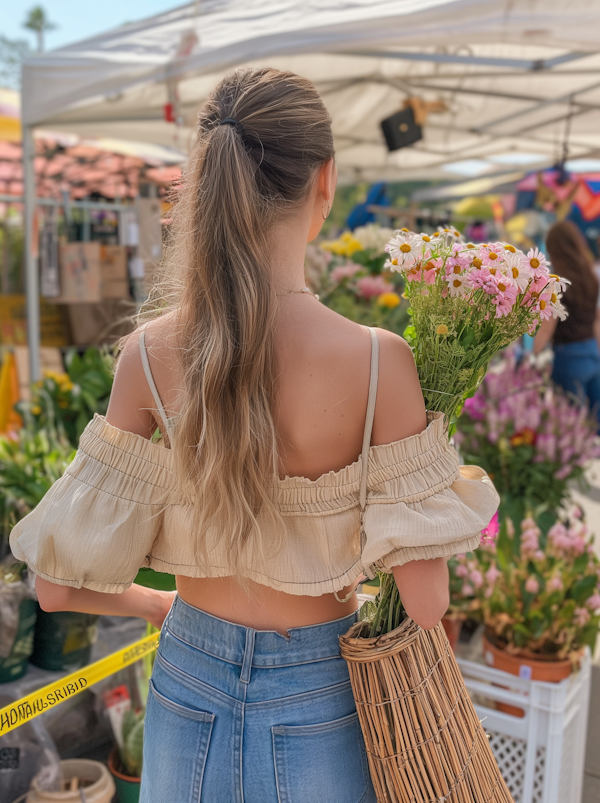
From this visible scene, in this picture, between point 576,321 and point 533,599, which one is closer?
point 533,599

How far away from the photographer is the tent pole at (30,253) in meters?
3.89

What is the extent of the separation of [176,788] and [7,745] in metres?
0.89

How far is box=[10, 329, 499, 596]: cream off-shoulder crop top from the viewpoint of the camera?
956mm

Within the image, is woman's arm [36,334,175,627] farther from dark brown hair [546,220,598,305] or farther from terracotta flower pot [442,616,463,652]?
dark brown hair [546,220,598,305]

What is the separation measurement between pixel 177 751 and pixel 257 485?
17.2 inches

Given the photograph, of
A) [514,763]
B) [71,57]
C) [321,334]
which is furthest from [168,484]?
[71,57]

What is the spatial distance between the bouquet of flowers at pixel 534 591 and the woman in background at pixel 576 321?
2056mm

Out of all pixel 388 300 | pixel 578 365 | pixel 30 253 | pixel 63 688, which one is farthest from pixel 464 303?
pixel 578 365

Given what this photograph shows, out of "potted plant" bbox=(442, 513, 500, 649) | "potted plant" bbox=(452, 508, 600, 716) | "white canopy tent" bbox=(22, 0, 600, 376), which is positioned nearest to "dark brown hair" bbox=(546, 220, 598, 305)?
"white canopy tent" bbox=(22, 0, 600, 376)

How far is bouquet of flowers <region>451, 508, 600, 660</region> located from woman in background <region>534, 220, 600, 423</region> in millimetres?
2056

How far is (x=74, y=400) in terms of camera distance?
9.66 feet

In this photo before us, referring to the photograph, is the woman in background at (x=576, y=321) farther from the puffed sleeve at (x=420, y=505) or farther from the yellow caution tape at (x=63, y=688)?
the puffed sleeve at (x=420, y=505)

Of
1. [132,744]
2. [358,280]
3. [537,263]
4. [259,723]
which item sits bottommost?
[132,744]

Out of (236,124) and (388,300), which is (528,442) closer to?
(388,300)
